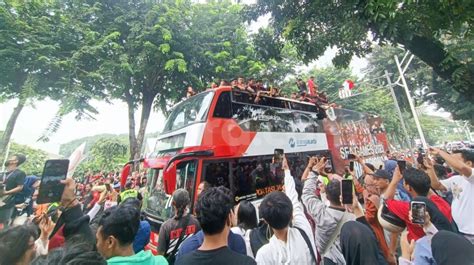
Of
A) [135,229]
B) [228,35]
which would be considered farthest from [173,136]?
[228,35]

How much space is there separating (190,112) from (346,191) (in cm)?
448

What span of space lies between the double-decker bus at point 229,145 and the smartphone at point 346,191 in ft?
9.01

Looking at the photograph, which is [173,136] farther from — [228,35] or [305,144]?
[228,35]

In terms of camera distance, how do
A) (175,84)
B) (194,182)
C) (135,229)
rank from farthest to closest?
(175,84) → (194,182) → (135,229)

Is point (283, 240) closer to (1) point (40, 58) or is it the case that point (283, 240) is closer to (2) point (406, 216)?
(2) point (406, 216)

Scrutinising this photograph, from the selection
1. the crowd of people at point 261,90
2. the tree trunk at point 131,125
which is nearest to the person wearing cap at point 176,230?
the crowd of people at point 261,90

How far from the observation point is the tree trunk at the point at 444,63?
388cm

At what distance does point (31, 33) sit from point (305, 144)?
9528mm

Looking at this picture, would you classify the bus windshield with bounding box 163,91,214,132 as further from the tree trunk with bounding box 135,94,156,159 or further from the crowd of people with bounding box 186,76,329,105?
the tree trunk with bounding box 135,94,156,159

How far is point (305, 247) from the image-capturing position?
1732 mm

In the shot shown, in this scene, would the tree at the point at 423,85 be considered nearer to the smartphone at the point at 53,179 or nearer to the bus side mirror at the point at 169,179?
the bus side mirror at the point at 169,179

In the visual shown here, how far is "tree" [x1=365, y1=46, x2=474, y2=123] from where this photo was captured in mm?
10980

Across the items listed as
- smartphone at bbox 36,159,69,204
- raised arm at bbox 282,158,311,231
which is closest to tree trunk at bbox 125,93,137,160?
smartphone at bbox 36,159,69,204

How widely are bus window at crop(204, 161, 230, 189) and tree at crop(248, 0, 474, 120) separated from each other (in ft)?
10.4
